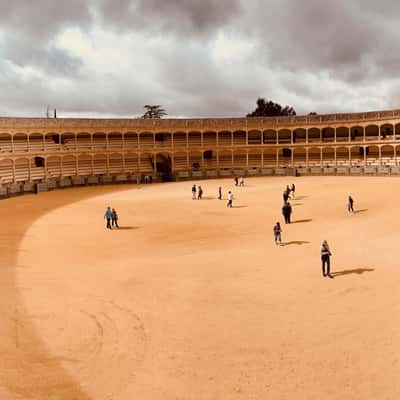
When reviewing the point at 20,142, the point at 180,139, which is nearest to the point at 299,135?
the point at 180,139

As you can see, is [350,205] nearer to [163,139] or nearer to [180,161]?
[180,161]

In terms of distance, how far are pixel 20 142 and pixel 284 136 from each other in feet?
133

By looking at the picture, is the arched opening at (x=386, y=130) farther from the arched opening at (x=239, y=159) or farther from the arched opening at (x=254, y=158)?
the arched opening at (x=239, y=159)

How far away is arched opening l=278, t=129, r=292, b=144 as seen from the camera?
64094 mm

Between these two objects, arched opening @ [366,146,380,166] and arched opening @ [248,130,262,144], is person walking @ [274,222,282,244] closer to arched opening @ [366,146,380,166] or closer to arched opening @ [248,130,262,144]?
arched opening @ [366,146,380,166]

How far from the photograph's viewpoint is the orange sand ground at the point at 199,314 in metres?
6.96

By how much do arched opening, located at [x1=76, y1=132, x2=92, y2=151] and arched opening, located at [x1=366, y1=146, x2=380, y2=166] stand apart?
1564 inches

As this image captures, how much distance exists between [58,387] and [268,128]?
57429 millimetres

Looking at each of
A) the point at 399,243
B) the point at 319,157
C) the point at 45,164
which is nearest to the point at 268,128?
the point at 319,157

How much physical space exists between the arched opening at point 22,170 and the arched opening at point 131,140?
1463cm

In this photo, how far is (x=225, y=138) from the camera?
63.6 m

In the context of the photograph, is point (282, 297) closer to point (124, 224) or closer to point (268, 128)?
point (124, 224)

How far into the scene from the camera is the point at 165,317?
9.86 metres

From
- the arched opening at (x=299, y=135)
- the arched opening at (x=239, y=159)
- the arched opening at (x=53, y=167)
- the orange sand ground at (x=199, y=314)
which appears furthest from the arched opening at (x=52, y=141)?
the arched opening at (x=299, y=135)
